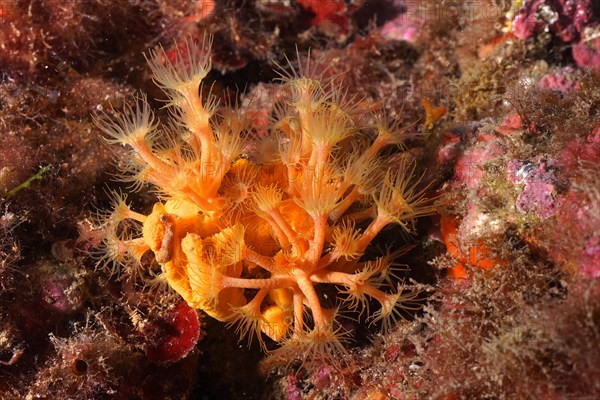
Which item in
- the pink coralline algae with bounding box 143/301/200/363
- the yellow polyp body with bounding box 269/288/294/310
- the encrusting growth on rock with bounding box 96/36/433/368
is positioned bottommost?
the pink coralline algae with bounding box 143/301/200/363

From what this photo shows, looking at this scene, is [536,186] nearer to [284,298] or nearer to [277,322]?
[284,298]

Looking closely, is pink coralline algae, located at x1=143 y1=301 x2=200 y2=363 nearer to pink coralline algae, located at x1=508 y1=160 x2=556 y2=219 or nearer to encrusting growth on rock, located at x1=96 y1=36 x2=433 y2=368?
encrusting growth on rock, located at x1=96 y1=36 x2=433 y2=368

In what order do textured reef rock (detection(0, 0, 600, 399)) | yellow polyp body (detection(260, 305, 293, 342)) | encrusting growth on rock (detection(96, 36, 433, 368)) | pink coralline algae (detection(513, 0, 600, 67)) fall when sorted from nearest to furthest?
1. textured reef rock (detection(0, 0, 600, 399))
2. encrusting growth on rock (detection(96, 36, 433, 368))
3. yellow polyp body (detection(260, 305, 293, 342))
4. pink coralline algae (detection(513, 0, 600, 67))

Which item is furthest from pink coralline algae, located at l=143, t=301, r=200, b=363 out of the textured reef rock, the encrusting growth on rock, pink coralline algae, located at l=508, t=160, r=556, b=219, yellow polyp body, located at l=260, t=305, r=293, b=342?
pink coralline algae, located at l=508, t=160, r=556, b=219

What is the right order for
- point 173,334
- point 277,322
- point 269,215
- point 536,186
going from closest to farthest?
point 536,186 → point 269,215 → point 277,322 → point 173,334

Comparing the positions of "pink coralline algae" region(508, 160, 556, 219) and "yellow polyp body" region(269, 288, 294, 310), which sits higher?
"pink coralline algae" region(508, 160, 556, 219)

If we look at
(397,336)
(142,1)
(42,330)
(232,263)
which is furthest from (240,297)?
(142,1)

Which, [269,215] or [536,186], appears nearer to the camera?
[536,186]

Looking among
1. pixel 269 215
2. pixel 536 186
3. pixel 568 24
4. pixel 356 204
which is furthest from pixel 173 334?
pixel 568 24
